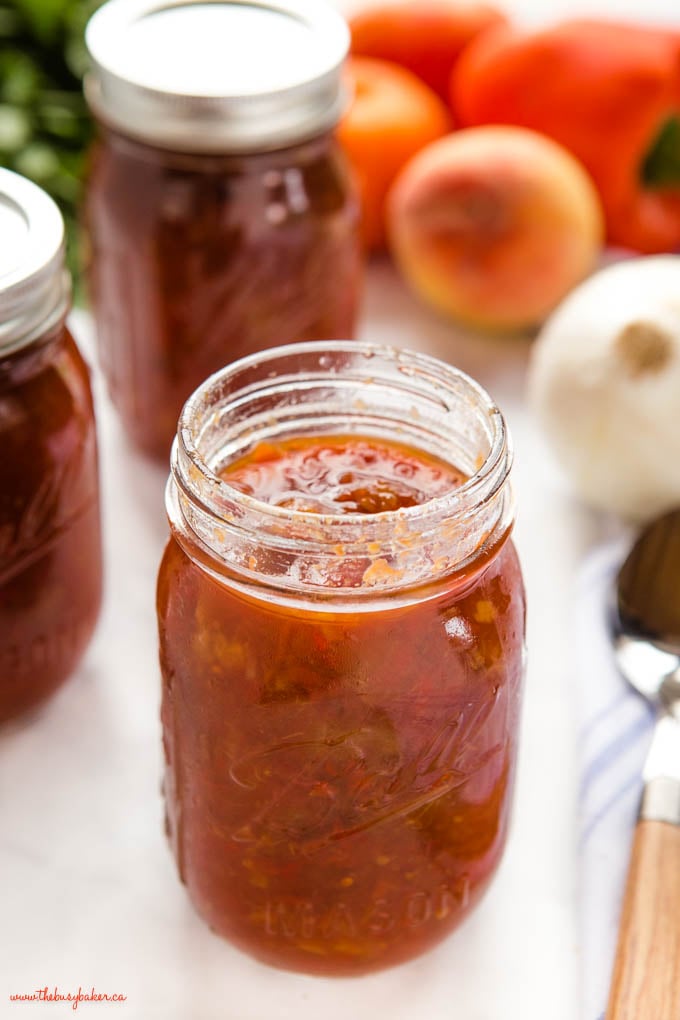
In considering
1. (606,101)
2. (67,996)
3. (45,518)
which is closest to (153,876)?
(67,996)

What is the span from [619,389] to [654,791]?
1.45 feet

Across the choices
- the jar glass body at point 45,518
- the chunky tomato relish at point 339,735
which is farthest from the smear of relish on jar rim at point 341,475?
the jar glass body at point 45,518

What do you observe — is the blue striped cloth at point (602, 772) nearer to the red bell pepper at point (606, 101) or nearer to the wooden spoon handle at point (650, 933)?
the wooden spoon handle at point (650, 933)

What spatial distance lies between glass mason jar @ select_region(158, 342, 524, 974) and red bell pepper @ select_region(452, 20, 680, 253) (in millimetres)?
906

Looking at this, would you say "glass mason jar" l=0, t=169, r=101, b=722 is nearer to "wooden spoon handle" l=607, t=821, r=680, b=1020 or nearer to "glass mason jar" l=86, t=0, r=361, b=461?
"glass mason jar" l=86, t=0, r=361, b=461

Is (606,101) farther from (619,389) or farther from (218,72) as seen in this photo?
(218,72)

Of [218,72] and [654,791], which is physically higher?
[218,72]

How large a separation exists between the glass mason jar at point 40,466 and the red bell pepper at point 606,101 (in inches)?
34.1

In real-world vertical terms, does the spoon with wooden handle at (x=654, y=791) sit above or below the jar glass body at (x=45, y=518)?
below

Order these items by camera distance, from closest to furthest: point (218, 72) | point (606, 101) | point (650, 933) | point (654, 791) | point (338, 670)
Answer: point (338, 670)
point (650, 933)
point (654, 791)
point (218, 72)
point (606, 101)

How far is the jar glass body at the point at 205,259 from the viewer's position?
1.25m

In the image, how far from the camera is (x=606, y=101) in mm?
1691

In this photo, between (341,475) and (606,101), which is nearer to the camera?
(341,475)

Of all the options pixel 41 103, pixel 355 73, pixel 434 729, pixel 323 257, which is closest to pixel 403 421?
pixel 434 729
